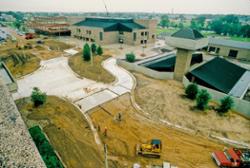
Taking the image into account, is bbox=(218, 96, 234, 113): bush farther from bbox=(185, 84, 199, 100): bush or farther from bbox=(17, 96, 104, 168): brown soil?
bbox=(17, 96, 104, 168): brown soil

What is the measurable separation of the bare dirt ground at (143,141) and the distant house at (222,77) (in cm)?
1291

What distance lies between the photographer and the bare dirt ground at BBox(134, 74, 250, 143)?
18.9 m

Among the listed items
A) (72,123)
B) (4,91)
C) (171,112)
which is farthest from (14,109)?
(171,112)

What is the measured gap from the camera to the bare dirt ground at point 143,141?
48.7 ft

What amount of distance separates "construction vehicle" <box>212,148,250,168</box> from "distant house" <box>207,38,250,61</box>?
1637 inches

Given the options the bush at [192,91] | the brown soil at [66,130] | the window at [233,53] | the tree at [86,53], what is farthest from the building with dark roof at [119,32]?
the brown soil at [66,130]

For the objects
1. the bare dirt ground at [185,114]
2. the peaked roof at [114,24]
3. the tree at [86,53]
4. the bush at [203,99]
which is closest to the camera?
the bare dirt ground at [185,114]

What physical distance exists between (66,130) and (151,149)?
30.0 feet

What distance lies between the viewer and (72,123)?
19234 millimetres

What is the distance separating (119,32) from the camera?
6425cm

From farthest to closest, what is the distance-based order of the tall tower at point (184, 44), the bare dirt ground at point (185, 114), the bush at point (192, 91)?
1. the tall tower at point (184, 44)
2. the bush at point (192, 91)
3. the bare dirt ground at point (185, 114)

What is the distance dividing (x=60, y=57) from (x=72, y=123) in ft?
101

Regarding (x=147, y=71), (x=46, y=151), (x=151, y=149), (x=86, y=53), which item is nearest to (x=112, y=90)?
(x=147, y=71)

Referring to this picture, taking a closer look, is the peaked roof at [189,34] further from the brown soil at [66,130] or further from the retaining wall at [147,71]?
the brown soil at [66,130]
